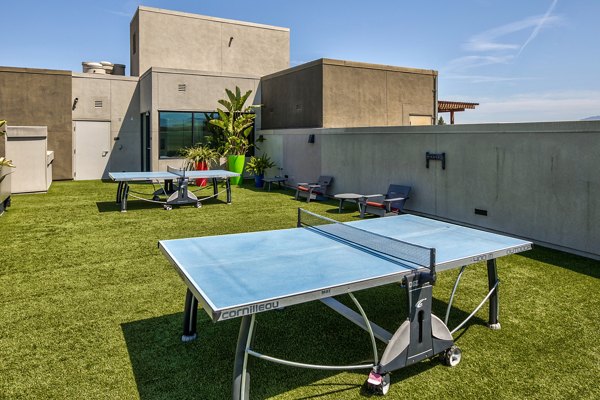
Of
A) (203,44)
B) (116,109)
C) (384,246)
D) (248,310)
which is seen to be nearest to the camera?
(248,310)

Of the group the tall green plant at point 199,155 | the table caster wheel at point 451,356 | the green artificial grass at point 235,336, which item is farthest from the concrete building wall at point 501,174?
the tall green plant at point 199,155

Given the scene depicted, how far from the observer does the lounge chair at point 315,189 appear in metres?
13.4

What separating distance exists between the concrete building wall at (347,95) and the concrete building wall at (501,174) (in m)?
3.31

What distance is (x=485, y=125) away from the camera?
8.70 metres

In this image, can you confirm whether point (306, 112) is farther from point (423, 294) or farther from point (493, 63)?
point (423, 294)

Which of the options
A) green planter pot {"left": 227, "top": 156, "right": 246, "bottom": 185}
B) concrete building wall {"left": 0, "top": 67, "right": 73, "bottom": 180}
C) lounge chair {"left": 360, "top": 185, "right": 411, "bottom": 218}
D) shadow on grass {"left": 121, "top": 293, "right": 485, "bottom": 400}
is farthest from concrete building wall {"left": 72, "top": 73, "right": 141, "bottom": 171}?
shadow on grass {"left": 121, "top": 293, "right": 485, "bottom": 400}

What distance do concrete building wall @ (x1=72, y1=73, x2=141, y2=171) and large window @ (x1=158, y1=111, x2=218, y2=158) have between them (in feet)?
9.92

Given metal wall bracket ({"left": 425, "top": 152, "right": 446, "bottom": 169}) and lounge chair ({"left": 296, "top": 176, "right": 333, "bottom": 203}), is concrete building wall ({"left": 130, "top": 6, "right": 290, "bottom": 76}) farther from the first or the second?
metal wall bracket ({"left": 425, "top": 152, "right": 446, "bottom": 169})

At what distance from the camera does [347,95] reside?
16.0m

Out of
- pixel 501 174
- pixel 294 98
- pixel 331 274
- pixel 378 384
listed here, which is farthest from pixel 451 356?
pixel 294 98

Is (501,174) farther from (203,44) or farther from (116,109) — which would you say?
(203,44)

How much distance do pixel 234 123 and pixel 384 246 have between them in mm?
14827

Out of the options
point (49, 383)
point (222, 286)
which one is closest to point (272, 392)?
point (222, 286)

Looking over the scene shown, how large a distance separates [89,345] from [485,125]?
26.4ft
